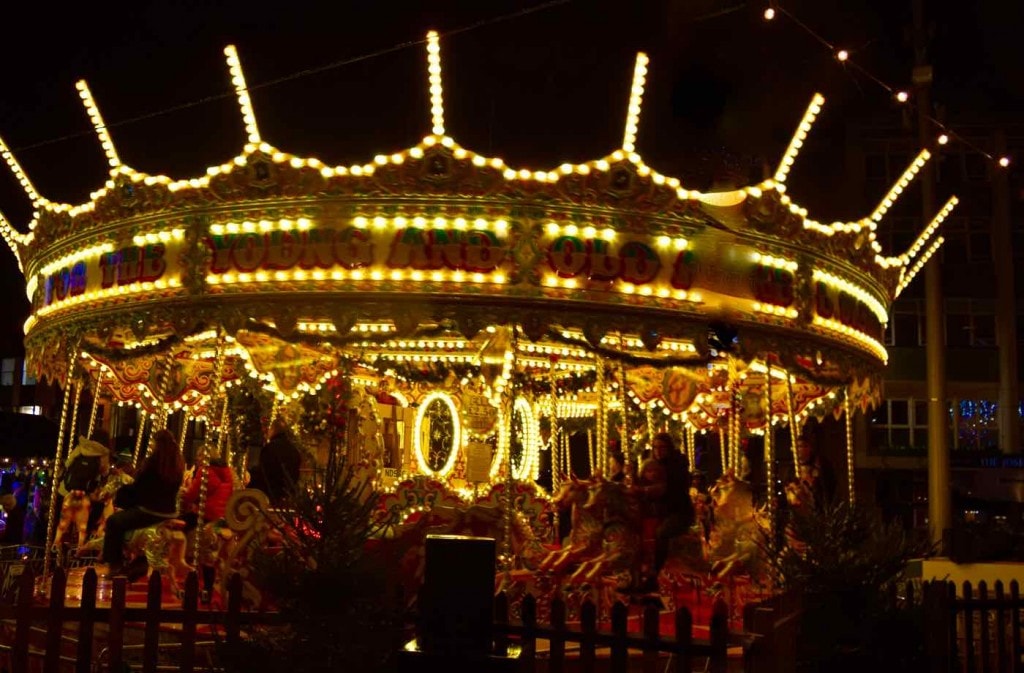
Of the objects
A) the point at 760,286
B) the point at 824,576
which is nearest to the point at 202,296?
the point at 760,286

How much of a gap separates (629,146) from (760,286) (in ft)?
7.10

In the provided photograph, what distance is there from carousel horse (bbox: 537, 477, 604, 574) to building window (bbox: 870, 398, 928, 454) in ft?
85.8

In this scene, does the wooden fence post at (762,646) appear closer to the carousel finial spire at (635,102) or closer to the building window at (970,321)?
the carousel finial spire at (635,102)

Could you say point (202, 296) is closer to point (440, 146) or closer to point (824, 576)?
point (440, 146)

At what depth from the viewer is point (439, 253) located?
31.8 feet

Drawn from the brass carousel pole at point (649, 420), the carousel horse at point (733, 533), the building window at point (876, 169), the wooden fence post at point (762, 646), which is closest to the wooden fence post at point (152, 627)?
the wooden fence post at point (762, 646)

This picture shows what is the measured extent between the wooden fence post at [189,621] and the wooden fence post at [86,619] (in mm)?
574

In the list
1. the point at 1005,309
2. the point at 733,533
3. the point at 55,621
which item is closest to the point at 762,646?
the point at 55,621

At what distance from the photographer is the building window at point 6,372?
4241cm

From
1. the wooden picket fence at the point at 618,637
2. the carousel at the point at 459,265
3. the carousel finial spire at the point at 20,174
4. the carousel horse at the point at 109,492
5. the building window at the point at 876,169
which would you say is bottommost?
the wooden picket fence at the point at 618,637

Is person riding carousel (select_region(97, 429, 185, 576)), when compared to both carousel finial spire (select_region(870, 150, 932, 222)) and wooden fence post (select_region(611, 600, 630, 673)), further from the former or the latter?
carousel finial spire (select_region(870, 150, 932, 222))

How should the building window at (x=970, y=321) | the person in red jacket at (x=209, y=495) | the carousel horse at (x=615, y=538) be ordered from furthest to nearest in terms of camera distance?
the building window at (x=970, y=321) → the person in red jacket at (x=209, y=495) → the carousel horse at (x=615, y=538)

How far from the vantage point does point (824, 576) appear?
267 inches

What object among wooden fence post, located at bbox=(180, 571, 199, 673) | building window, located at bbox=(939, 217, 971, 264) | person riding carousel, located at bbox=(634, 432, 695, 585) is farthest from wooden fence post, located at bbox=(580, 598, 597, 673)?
building window, located at bbox=(939, 217, 971, 264)
